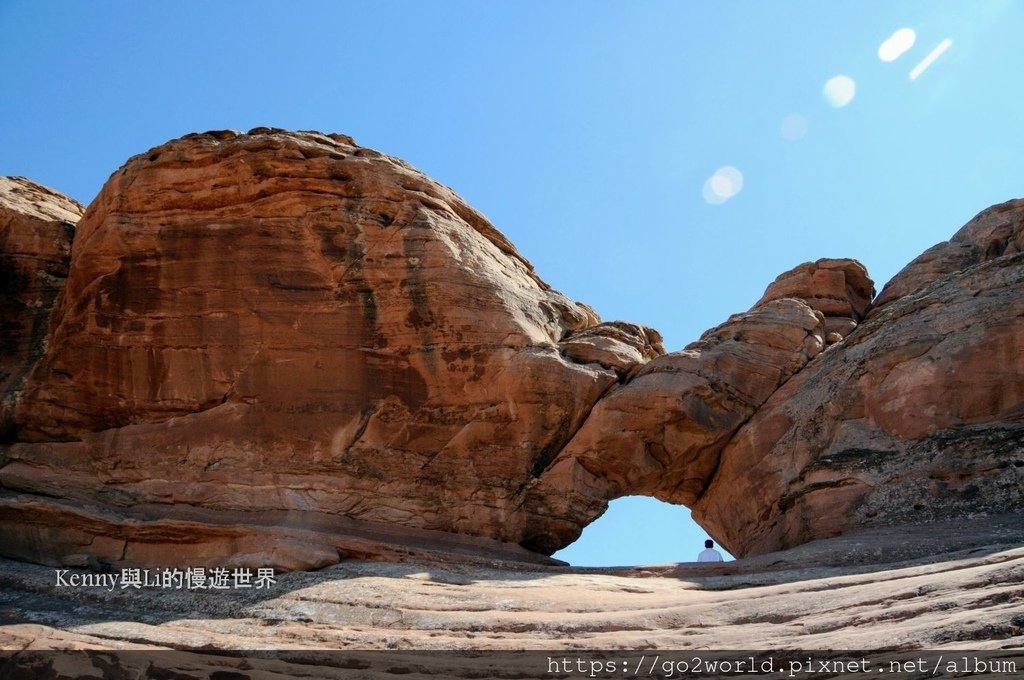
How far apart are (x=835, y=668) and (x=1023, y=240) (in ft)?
55.1

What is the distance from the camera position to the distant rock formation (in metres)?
20.7

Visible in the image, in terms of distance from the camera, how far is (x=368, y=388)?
22750mm

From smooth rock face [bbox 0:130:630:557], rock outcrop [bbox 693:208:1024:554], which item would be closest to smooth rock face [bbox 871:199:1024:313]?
rock outcrop [bbox 693:208:1024:554]

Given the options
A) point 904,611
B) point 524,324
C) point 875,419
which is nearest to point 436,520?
point 524,324

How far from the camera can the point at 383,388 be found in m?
22.8

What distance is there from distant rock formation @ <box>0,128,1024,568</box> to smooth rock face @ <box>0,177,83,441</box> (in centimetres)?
7

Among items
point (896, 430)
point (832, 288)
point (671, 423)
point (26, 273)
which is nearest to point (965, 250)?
point (832, 288)

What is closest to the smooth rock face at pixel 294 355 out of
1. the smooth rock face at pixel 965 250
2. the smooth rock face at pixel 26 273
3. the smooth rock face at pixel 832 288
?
the smooth rock face at pixel 26 273

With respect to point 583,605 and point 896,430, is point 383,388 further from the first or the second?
point 896,430

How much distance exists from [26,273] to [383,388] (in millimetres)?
8564

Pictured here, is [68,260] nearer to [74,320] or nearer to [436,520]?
[74,320]

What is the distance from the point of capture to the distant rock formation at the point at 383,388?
20672mm

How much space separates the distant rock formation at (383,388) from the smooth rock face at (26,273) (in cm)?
7

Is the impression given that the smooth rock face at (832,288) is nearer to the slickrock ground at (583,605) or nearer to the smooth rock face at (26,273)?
the slickrock ground at (583,605)
